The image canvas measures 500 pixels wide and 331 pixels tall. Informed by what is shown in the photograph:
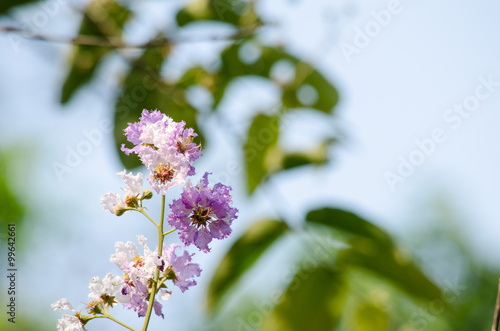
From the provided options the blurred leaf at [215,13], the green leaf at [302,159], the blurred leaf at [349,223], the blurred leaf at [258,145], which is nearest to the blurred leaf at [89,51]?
the blurred leaf at [215,13]

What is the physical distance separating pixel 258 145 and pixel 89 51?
491 millimetres

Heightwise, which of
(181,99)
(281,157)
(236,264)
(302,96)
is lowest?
(236,264)

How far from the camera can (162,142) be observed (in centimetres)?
46

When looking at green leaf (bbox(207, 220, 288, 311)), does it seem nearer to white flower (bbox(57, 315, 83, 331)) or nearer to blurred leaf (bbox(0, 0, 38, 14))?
white flower (bbox(57, 315, 83, 331))

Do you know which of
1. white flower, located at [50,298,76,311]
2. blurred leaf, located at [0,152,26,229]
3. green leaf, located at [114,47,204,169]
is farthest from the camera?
blurred leaf, located at [0,152,26,229]

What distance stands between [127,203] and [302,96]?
0.89 meters

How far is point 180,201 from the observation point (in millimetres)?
452

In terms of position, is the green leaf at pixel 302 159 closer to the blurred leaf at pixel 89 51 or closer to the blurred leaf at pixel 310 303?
the blurred leaf at pixel 310 303

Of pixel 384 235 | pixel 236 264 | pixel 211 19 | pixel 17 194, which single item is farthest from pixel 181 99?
pixel 17 194

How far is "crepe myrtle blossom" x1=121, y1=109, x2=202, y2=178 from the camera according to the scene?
444mm

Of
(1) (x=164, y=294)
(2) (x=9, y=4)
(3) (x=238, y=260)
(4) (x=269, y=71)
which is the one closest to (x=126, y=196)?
(1) (x=164, y=294)

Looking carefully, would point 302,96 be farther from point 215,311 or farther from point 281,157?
point 215,311

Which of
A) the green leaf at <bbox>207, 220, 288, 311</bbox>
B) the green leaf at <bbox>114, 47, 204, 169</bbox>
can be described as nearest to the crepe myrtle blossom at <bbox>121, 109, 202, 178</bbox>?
the green leaf at <bbox>207, 220, 288, 311</bbox>

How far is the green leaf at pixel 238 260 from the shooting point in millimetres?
925
